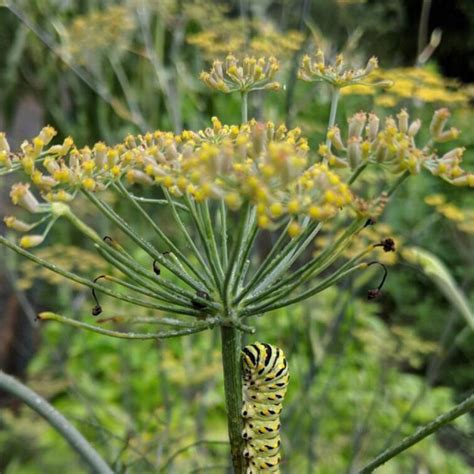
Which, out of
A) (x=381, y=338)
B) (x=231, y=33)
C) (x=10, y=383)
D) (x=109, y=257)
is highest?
(x=109, y=257)

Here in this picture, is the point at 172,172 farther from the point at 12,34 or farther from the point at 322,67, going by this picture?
the point at 12,34

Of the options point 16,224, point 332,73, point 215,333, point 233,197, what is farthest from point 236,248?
point 215,333

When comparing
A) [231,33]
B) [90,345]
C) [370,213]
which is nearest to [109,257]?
[370,213]

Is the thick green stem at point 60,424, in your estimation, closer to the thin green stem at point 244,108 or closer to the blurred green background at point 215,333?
the thin green stem at point 244,108

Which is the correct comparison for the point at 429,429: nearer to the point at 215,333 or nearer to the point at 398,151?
the point at 398,151

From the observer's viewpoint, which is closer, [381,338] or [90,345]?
[381,338]

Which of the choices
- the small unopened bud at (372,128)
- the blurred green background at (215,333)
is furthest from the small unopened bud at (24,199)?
the blurred green background at (215,333)

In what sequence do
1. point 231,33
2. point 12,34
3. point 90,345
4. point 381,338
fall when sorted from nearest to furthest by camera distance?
point 231,33
point 381,338
point 90,345
point 12,34
